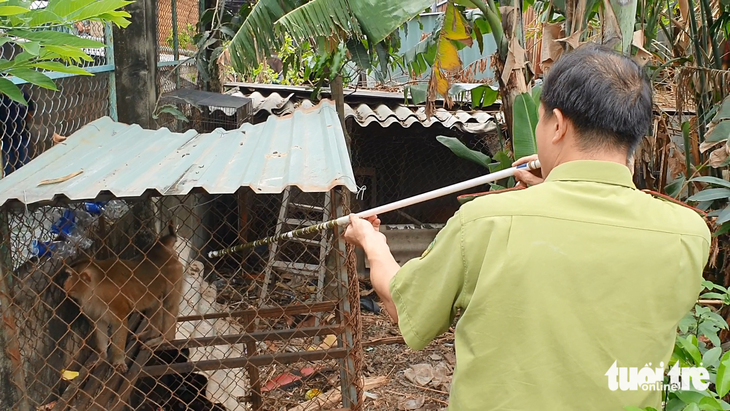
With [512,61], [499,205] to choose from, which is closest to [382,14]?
[512,61]

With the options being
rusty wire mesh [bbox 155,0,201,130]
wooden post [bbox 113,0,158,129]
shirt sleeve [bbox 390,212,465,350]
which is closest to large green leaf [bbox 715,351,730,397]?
shirt sleeve [bbox 390,212,465,350]

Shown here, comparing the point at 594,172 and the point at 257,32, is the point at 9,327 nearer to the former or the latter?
the point at 594,172

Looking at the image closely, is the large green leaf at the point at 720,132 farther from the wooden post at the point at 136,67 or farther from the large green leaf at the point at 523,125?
the wooden post at the point at 136,67

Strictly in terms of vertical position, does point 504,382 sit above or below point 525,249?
below

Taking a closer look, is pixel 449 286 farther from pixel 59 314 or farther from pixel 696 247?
pixel 59 314

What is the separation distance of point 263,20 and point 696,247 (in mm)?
4121

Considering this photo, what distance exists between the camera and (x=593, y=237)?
3.81ft

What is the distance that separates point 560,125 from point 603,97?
0.10 metres

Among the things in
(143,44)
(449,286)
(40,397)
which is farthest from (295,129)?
(449,286)

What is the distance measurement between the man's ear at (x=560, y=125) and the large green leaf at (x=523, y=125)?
2.09 metres

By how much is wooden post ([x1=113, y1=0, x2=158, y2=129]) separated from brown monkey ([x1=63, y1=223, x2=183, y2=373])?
3.17 ft

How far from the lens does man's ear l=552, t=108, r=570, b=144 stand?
1234mm

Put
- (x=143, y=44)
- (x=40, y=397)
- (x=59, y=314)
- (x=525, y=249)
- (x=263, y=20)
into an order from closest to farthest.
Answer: (x=525, y=249) → (x=40, y=397) → (x=59, y=314) → (x=143, y=44) → (x=263, y=20)

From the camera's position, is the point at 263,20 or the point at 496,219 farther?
the point at 263,20
